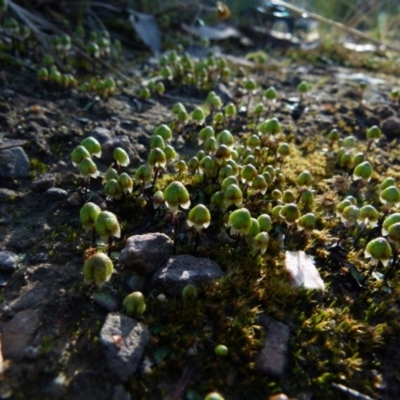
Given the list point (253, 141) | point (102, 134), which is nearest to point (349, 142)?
point (253, 141)

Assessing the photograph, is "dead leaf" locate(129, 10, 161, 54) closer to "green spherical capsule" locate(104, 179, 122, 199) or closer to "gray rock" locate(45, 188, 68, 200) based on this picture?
"gray rock" locate(45, 188, 68, 200)

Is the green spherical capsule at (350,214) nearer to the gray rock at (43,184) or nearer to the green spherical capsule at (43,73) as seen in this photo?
the gray rock at (43,184)

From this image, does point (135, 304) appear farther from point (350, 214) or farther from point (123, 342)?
point (350, 214)

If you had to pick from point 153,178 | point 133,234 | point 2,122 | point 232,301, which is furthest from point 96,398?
point 2,122

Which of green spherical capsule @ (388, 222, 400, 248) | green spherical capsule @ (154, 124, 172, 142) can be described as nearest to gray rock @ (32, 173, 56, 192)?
green spherical capsule @ (154, 124, 172, 142)

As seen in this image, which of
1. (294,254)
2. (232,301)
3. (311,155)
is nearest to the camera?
(232,301)

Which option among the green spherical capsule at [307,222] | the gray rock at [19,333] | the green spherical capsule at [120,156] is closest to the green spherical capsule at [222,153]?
the green spherical capsule at [120,156]

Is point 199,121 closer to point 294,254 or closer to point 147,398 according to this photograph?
point 294,254
